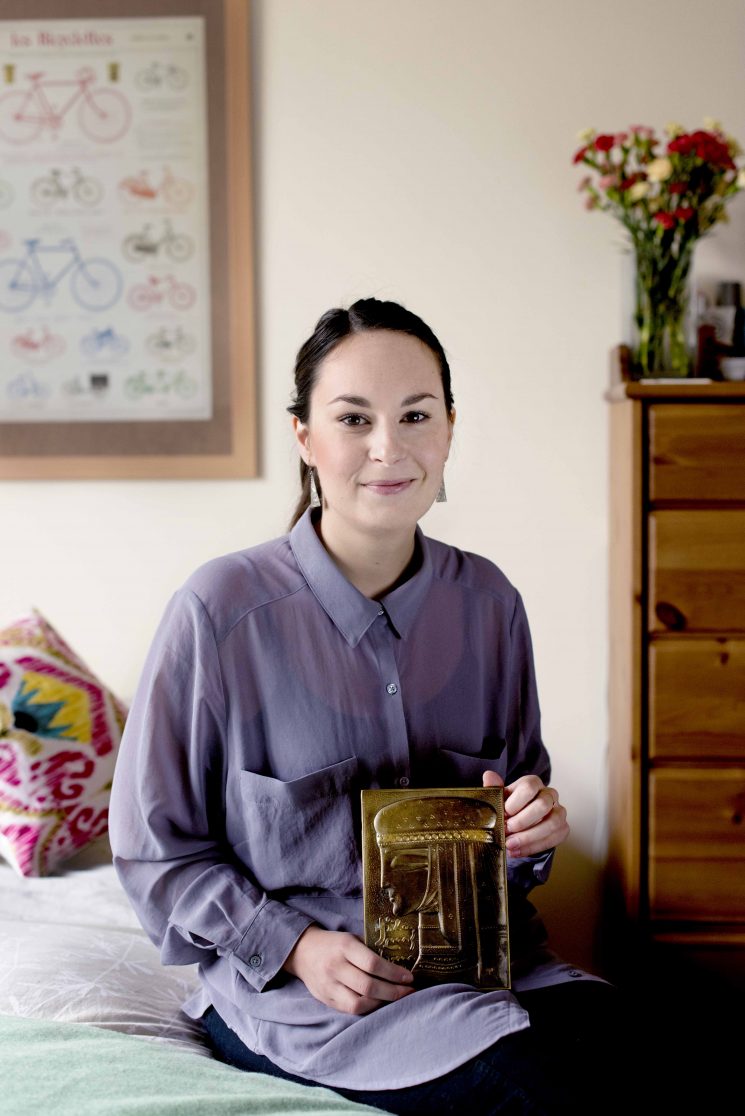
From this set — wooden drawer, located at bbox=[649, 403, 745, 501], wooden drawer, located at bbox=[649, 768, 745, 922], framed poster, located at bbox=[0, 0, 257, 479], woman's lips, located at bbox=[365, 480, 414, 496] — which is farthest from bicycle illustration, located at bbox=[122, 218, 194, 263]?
wooden drawer, located at bbox=[649, 768, 745, 922]

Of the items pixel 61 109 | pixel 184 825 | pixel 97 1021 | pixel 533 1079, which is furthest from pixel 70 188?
pixel 533 1079

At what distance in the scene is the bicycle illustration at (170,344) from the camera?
8.04 feet

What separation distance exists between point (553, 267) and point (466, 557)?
3.62 feet

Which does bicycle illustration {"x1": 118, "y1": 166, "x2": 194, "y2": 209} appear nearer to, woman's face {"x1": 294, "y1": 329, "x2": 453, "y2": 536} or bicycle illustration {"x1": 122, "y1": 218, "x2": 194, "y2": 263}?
bicycle illustration {"x1": 122, "y1": 218, "x2": 194, "y2": 263}

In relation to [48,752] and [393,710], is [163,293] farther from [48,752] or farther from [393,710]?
[393,710]

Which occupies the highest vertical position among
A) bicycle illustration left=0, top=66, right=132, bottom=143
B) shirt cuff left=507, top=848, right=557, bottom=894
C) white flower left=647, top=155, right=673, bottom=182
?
bicycle illustration left=0, top=66, right=132, bottom=143

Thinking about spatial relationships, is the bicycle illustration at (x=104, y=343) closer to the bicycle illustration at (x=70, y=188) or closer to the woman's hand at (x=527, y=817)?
the bicycle illustration at (x=70, y=188)

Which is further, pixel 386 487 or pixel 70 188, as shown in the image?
pixel 70 188

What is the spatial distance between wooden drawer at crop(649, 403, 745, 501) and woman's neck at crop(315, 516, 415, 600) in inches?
30.0

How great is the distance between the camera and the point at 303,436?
1.42m

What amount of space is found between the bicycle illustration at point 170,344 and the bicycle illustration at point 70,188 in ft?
1.04

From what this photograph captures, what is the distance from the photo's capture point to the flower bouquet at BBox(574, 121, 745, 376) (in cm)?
211

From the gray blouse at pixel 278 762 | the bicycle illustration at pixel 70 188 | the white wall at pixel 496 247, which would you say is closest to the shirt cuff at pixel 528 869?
the gray blouse at pixel 278 762

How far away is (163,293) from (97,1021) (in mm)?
1571
